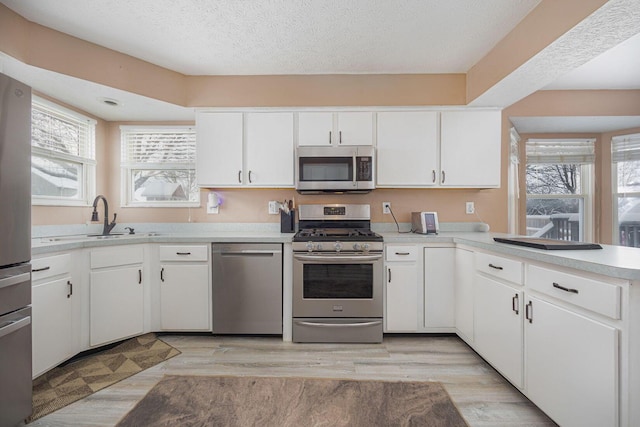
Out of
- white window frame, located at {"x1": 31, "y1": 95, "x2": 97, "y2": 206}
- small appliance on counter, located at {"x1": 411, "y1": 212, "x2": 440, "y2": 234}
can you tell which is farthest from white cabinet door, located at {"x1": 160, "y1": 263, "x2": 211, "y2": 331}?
small appliance on counter, located at {"x1": 411, "y1": 212, "x2": 440, "y2": 234}

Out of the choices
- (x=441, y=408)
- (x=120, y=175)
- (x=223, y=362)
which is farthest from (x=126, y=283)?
(x=441, y=408)

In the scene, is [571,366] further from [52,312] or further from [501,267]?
[52,312]

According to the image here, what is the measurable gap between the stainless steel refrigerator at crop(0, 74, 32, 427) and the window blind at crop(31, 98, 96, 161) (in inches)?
50.9

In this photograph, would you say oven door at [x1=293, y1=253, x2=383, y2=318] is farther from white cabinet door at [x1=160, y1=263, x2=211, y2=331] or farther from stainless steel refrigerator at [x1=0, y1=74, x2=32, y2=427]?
stainless steel refrigerator at [x1=0, y1=74, x2=32, y2=427]

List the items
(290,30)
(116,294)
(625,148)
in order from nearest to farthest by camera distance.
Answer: (290,30), (116,294), (625,148)

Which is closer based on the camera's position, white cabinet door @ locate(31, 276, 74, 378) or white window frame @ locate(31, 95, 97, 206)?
white cabinet door @ locate(31, 276, 74, 378)

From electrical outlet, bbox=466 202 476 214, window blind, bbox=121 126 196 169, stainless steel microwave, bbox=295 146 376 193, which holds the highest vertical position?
window blind, bbox=121 126 196 169

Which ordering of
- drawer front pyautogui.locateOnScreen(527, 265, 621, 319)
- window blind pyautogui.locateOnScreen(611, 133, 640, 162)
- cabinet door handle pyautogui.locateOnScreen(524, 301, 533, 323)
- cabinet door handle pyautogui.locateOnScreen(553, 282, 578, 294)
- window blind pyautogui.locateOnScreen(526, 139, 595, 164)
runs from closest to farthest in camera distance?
drawer front pyautogui.locateOnScreen(527, 265, 621, 319) < cabinet door handle pyautogui.locateOnScreen(553, 282, 578, 294) < cabinet door handle pyautogui.locateOnScreen(524, 301, 533, 323) < window blind pyautogui.locateOnScreen(611, 133, 640, 162) < window blind pyautogui.locateOnScreen(526, 139, 595, 164)

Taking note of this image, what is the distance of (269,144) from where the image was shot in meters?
2.90

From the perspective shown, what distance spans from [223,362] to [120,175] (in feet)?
7.78

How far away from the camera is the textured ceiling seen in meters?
1.97

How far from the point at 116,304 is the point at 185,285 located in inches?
20.9

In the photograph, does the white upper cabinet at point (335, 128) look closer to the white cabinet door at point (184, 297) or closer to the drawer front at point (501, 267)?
the drawer front at point (501, 267)

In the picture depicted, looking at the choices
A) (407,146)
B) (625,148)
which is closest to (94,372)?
(407,146)
